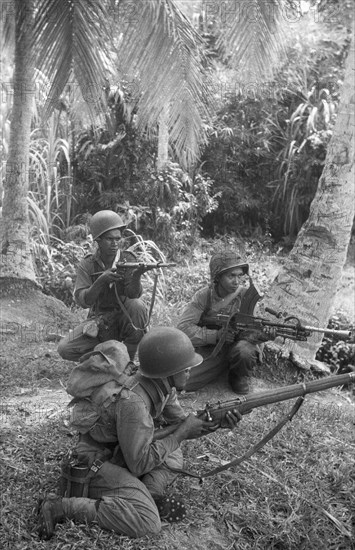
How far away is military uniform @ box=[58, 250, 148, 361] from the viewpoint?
557 cm

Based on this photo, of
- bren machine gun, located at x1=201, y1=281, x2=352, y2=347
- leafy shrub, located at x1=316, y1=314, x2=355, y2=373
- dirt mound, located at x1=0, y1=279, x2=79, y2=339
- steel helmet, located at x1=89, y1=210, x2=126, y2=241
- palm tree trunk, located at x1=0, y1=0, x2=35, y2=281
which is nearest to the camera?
bren machine gun, located at x1=201, y1=281, x2=352, y2=347

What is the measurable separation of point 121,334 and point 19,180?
11.1 feet

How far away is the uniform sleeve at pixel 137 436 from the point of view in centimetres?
354

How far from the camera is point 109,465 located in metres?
3.74

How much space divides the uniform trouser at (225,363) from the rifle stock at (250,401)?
147 cm

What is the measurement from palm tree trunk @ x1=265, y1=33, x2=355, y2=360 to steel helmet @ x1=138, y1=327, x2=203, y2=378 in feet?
10.8

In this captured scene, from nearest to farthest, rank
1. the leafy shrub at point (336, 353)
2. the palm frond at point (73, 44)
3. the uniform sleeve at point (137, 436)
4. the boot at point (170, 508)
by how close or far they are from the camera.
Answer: the uniform sleeve at point (137, 436) → the boot at point (170, 508) → the palm frond at point (73, 44) → the leafy shrub at point (336, 353)

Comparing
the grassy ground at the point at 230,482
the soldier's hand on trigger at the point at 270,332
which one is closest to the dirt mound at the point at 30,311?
the grassy ground at the point at 230,482

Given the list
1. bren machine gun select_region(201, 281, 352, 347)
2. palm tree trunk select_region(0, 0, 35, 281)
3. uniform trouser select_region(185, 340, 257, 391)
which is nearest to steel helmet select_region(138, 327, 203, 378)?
bren machine gun select_region(201, 281, 352, 347)

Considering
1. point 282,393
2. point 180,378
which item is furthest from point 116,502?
point 282,393

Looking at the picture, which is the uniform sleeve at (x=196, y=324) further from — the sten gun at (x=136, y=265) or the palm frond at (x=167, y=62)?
the palm frond at (x=167, y=62)

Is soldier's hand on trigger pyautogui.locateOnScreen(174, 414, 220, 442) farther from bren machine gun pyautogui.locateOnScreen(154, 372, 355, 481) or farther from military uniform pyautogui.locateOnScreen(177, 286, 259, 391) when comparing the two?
military uniform pyautogui.locateOnScreen(177, 286, 259, 391)

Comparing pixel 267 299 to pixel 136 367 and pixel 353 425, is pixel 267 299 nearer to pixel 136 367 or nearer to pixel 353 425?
pixel 353 425

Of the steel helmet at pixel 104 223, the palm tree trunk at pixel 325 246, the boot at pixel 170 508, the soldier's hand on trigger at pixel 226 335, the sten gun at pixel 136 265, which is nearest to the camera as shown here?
the boot at pixel 170 508
